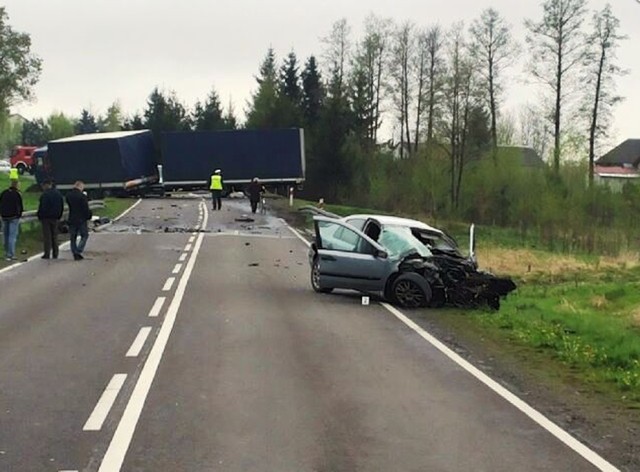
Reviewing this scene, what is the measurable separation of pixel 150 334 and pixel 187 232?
2166 centimetres

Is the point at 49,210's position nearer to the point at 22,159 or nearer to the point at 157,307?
the point at 157,307

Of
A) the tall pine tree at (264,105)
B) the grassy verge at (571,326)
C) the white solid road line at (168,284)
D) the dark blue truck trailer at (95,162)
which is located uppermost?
the tall pine tree at (264,105)

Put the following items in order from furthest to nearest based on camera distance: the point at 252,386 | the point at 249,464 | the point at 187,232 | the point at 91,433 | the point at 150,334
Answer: the point at 187,232, the point at 150,334, the point at 252,386, the point at 91,433, the point at 249,464

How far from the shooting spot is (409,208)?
62.1 m

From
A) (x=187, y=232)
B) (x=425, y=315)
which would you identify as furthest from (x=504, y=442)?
(x=187, y=232)

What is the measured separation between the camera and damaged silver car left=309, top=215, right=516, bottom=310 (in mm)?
16969

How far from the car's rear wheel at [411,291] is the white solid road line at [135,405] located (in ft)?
13.1

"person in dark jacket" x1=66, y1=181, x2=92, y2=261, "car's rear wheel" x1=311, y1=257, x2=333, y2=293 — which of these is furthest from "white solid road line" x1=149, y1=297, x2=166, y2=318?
"person in dark jacket" x1=66, y1=181, x2=92, y2=261

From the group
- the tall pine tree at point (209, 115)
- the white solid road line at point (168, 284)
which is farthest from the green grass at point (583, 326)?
the tall pine tree at point (209, 115)

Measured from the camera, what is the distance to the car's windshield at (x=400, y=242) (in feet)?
57.3

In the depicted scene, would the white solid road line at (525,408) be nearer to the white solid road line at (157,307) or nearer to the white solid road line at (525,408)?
the white solid road line at (525,408)

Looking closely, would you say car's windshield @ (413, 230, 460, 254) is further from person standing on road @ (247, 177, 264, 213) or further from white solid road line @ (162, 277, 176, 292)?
person standing on road @ (247, 177, 264, 213)

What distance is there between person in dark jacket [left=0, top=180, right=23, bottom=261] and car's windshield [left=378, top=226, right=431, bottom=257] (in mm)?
10071

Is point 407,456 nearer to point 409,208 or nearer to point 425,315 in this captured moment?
point 425,315
